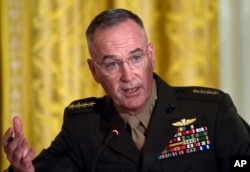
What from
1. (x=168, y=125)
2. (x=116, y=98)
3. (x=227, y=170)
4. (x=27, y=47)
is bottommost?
(x=227, y=170)

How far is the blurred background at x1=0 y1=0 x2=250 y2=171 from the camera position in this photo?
1958mm

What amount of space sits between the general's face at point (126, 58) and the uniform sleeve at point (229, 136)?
0.25 m

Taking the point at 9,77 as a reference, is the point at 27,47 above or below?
above

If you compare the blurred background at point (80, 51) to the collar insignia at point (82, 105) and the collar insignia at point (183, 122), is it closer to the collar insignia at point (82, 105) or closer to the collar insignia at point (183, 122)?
the collar insignia at point (82, 105)

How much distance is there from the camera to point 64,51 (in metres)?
2.01

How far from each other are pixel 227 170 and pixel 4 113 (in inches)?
42.7

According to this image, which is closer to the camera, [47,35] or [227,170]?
[227,170]

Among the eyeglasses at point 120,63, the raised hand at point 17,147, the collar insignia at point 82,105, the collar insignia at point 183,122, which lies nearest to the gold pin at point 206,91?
the collar insignia at point 183,122

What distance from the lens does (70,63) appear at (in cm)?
200

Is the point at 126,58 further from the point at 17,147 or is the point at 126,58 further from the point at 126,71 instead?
the point at 17,147

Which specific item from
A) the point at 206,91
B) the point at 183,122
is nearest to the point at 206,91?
the point at 206,91

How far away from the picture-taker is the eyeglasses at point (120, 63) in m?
1.42

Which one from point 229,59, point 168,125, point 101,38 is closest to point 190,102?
point 168,125

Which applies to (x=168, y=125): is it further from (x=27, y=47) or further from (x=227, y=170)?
(x=27, y=47)
